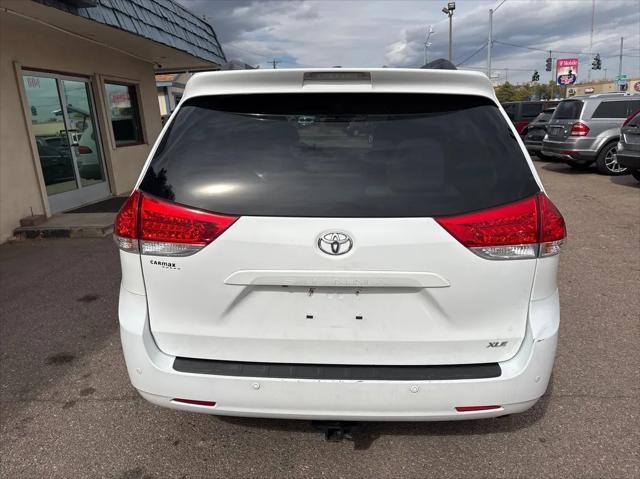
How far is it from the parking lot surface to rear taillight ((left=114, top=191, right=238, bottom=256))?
45.7 inches

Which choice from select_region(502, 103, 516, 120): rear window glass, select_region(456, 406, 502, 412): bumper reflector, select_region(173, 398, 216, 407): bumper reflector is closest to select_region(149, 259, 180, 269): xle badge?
select_region(173, 398, 216, 407): bumper reflector

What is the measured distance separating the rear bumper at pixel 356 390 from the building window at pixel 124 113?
31.4 ft

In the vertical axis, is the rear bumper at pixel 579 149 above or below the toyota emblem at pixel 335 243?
below

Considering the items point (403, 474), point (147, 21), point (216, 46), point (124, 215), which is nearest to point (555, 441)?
point (403, 474)

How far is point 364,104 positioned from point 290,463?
5.78 ft

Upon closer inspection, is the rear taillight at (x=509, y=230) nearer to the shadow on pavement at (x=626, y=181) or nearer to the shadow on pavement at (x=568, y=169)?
the shadow on pavement at (x=626, y=181)

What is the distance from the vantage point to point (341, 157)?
200 cm

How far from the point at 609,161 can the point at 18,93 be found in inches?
499

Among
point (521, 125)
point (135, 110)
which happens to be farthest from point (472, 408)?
point (521, 125)

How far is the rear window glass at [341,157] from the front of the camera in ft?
6.33

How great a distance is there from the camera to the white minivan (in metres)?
1.90

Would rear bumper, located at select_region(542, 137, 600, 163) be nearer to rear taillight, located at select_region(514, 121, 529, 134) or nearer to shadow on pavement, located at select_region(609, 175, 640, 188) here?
shadow on pavement, located at select_region(609, 175, 640, 188)

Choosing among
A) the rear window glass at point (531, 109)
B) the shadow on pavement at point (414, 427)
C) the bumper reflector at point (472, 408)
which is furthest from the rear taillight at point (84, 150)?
the rear window glass at point (531, 109)

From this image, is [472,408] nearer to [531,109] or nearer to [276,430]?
[276,430]
